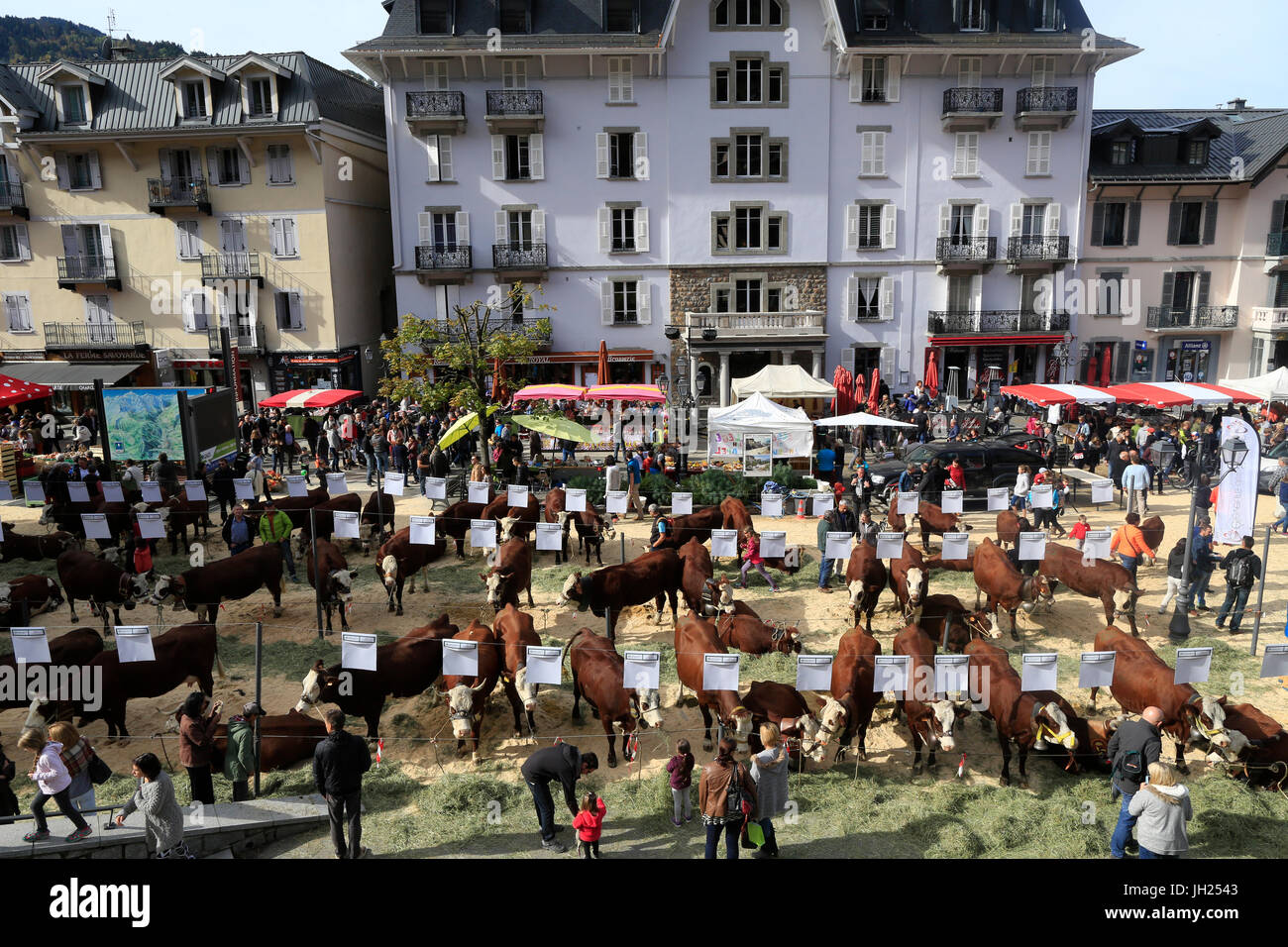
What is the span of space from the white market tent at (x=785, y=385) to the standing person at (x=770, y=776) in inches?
684

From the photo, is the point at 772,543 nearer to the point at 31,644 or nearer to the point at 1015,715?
the point at 1015,715

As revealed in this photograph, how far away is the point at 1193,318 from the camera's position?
38.1m

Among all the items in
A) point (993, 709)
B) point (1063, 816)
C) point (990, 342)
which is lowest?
point (1063, 816)

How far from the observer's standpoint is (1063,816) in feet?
31.2

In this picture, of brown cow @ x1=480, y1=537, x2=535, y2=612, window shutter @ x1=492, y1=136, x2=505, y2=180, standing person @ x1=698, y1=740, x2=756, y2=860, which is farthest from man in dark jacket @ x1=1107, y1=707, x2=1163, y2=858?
window shutter @ x1=492, y1=136, x2=505, y2=180

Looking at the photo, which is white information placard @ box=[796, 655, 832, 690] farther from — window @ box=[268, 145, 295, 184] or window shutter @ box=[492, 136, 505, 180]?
window @ box=[268, 145, 295, 184]

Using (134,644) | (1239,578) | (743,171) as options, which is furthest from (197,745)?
(743,171)

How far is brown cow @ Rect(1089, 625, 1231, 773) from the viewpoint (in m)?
9.88

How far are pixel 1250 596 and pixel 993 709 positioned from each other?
322 inches

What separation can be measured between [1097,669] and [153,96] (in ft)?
126

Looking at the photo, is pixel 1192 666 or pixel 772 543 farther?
pixel 772 543
